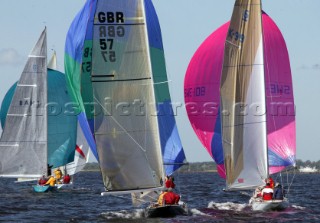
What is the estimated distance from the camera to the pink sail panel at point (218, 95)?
3475cm

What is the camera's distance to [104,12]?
28625 millimetres

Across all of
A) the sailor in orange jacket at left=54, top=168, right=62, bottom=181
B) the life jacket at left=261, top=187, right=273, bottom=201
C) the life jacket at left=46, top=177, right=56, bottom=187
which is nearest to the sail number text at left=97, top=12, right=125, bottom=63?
the life jacket at left=261, top=187, right=273, bottom=201

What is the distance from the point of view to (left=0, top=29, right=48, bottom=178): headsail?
158ft

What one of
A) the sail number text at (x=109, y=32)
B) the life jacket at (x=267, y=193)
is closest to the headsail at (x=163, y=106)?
the sail number text at (x=109, y=32)

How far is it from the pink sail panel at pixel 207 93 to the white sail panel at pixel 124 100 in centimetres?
651

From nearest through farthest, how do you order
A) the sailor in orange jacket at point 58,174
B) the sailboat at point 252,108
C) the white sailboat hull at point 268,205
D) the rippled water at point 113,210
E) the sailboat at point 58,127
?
the rippled water at point 113,210 < the white sailboat hull at point 268,205 < the sailboat at point 252,108 < the sailor in orange jacket at point 58,174 < the sailboat at point 58,127

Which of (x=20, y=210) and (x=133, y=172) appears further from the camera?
(x=20, y=210)

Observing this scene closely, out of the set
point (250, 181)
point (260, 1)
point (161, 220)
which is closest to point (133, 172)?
point (161, 220)

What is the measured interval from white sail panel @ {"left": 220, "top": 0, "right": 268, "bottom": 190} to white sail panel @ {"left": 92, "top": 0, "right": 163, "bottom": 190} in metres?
5.07

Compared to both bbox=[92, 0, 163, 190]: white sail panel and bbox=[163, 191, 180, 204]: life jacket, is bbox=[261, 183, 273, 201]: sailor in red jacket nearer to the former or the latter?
bbox=[163, 191, 180, 204]: life jacket

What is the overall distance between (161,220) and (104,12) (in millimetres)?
7035

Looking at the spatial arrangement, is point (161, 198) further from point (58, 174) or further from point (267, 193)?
point (58, 174)

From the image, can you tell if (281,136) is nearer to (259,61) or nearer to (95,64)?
(259,61)

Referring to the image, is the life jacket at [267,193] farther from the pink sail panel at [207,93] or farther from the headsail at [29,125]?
the headsail at [29,125]
